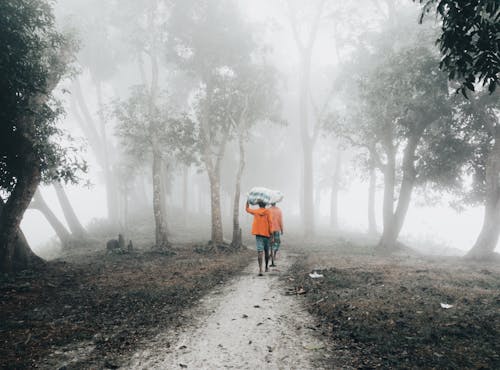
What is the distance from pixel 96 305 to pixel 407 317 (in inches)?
271

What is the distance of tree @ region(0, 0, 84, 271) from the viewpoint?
916 centimetres

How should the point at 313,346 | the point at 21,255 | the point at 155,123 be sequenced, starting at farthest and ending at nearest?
the point at 155,123, the point at 21,255, the point at 313,346

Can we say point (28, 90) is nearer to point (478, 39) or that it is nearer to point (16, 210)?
point (16, 210)

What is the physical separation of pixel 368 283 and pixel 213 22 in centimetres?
1704

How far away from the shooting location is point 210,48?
63.6ft

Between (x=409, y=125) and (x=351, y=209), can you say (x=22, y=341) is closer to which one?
(x=409, y=125)

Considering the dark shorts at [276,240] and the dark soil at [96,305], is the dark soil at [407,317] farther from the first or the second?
the dark soil at [96,305]

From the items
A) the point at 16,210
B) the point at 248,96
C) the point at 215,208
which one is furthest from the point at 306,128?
the point at 16,210

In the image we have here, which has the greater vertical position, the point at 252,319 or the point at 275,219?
the point at 275,219

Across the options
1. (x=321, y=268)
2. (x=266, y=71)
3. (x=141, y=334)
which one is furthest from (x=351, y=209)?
(x=141, y=334)

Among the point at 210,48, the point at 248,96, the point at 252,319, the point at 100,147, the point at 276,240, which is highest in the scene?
the point at 210,48

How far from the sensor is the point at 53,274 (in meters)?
10.8

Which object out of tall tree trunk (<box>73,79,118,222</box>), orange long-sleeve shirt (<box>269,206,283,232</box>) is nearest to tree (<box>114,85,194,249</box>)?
orange long-sleeve shirt (<box>269,206,283,232</box>)

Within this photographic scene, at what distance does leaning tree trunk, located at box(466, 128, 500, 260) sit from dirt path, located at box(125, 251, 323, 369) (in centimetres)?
1051
